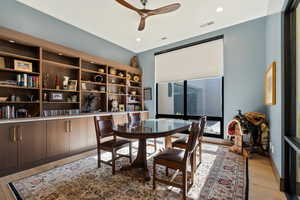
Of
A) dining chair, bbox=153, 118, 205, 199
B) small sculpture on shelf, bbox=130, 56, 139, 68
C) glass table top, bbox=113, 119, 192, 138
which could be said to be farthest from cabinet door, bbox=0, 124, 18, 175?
small sculpture on shelf, bbox=130, 56, 139, 68

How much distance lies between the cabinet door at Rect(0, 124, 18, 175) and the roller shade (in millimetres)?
4236

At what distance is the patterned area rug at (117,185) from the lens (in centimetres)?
172

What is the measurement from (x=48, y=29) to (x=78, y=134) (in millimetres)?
2622

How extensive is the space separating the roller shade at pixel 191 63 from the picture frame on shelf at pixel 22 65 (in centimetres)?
374

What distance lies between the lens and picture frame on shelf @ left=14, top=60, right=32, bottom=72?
268 centimetres

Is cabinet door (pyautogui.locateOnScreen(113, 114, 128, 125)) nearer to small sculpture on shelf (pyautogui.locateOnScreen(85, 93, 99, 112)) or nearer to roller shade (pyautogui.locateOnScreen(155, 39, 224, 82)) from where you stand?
small sculpture on shelf (pyautogui.locateOnScreen(85, 93, 99, 112))

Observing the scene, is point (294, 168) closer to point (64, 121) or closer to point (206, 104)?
point (206, 104)

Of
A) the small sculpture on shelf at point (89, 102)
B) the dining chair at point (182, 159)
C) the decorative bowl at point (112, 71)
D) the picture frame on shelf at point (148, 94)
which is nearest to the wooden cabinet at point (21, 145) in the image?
the small sculpture on shelf at point (89, 102)

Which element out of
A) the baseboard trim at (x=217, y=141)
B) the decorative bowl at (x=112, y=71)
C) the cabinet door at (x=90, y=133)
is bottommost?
the baseboard trim at (x=217, y=141)

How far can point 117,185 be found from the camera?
1.95m

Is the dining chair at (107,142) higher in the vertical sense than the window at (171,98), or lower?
lower

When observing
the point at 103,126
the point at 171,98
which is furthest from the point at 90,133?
the point at 171,98

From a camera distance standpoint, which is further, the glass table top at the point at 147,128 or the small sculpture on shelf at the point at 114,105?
the small sculpture on shelf at the point at 114,105

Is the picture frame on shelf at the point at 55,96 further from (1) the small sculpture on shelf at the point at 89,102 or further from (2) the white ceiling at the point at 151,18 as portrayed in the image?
(2) the white ceiling at the point at 151,18
